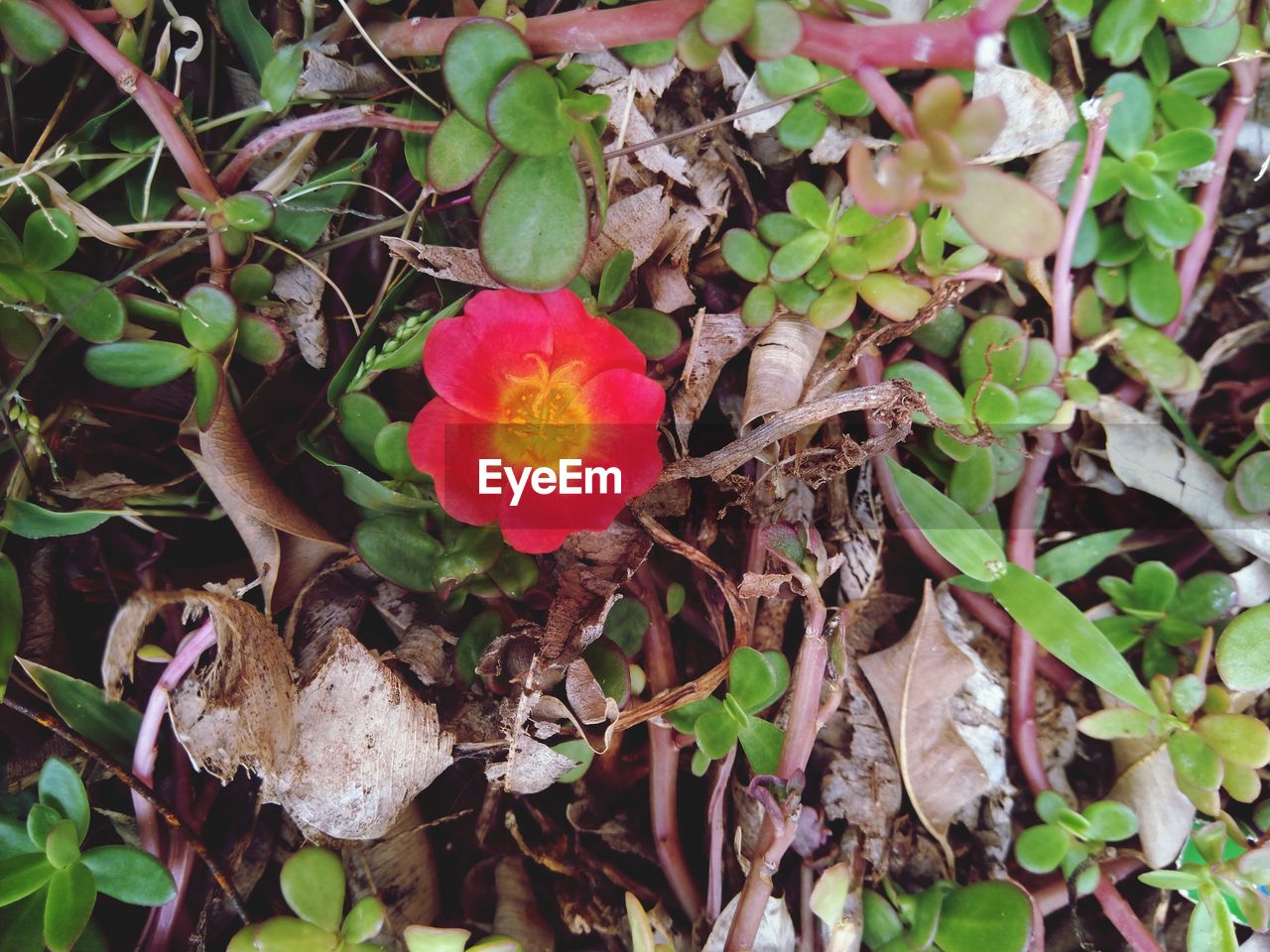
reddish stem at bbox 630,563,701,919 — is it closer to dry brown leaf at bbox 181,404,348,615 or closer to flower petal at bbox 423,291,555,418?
flower petal at bbox 423,291,555,418

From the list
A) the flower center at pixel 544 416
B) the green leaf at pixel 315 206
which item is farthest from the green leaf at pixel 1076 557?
the green leaf at pixel 315 206

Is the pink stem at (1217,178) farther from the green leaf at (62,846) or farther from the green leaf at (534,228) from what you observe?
the green leaf at (62,846)

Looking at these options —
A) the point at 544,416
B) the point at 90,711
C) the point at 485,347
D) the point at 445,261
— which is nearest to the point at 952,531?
the point at 544,416

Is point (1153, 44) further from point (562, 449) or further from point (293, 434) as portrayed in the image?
point (293, 434)

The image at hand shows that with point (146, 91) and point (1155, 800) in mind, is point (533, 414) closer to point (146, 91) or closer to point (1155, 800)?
point (146, 91)

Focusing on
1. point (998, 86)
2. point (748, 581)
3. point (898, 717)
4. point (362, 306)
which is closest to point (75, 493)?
point (362, 306)

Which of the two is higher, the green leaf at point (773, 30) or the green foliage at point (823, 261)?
the green leaf at point (773, 30)
